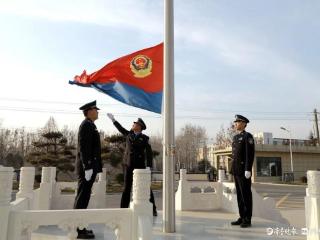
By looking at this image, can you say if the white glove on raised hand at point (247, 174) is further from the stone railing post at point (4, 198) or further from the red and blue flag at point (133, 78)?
the stone railing post at point (4, 198)

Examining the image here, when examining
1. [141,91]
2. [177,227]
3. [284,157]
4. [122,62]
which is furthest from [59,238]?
[284,157]

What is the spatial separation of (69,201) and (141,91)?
125 inches

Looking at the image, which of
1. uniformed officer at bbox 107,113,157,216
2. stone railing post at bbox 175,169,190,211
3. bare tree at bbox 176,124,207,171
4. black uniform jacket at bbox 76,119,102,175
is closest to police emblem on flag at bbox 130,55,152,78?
uniformed officer at bbox 107,113,157,216

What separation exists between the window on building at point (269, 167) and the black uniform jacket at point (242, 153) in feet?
84.9

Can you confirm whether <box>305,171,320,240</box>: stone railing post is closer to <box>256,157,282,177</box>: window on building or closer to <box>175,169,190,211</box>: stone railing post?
<box>175,169,190,211</box>: stone railing post

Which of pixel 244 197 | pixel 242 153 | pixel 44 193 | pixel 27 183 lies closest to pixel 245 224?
pixel 244 197

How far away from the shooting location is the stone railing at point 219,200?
6.80 meters

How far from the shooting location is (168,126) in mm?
4758

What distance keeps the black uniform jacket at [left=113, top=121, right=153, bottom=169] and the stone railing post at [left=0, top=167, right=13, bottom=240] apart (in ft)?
9.87

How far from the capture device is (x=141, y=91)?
18.9ft

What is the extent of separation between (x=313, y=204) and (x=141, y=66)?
3462mm

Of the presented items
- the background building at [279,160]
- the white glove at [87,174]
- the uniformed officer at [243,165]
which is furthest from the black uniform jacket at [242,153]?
A: the background building at [279,160]

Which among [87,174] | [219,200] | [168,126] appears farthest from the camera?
[219,200]

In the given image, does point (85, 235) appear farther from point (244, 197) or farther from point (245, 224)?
point (244, 197)
